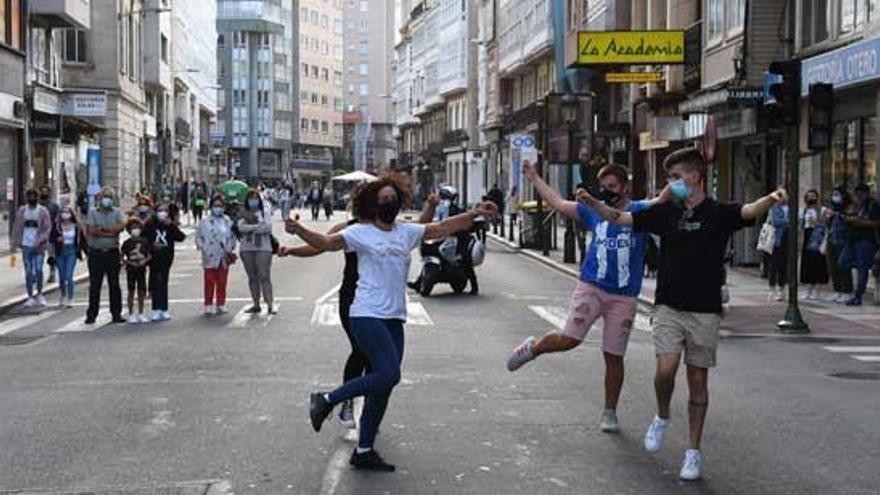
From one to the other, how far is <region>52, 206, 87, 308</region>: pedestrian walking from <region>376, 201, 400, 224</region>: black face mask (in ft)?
37.7

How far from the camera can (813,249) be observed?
19.2m

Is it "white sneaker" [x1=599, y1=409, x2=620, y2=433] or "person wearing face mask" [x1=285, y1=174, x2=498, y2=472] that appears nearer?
"person wearing face mask" [x1=285, y1=174, x2=498, y2=472]

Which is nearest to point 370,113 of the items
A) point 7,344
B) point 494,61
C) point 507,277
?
point 494,61

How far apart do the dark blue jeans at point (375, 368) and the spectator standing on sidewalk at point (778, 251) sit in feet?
42.5

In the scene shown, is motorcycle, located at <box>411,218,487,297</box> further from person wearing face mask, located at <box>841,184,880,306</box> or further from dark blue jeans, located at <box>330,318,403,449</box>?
dark blue jeans, located at <box>330,318,403,449</box>

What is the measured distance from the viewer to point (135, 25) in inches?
2184

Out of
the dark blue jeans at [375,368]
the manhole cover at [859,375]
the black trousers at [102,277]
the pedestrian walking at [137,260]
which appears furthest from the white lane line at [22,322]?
the manhole cover at [859,375]

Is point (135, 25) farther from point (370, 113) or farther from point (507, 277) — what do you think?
point (370, 113)

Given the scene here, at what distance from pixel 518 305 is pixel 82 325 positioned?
→ 20.0 ft

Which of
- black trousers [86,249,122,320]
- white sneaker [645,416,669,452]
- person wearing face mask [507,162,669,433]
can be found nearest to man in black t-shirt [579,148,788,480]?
white sneaker [645,416,669,452]

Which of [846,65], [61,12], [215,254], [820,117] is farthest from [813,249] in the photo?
[61,12]

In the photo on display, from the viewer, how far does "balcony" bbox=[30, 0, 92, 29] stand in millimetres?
36812

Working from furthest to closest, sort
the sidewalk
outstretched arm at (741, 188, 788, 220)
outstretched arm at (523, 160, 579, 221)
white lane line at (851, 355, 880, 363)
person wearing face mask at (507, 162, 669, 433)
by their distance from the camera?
the sidewalk, white lane line at (851, 355, 880, 363), person wearing face mask at (507, 162, 669, 433), outstretched arm at (523, 160, 579, 221), outstretched arm at (741, 188, 788, 220)

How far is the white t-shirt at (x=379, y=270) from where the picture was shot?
24.1 ft
